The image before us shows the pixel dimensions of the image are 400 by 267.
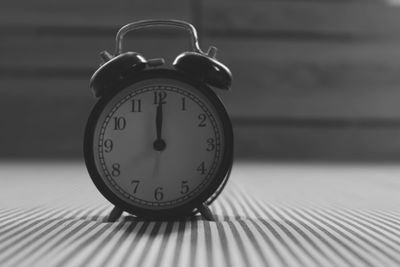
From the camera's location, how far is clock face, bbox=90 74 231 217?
0.73 m

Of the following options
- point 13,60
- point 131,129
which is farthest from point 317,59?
point 131,129

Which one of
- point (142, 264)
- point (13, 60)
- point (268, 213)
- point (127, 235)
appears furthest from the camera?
point (13, 60)

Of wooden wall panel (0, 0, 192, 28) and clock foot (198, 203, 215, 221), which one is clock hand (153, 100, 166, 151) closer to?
clock foot (198, 203, 215, 221)

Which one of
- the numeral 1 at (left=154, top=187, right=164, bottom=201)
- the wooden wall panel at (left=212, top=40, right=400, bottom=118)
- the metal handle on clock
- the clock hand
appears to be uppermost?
the wooden wall panel at (left=212, top=40, right=400, bottom=118)

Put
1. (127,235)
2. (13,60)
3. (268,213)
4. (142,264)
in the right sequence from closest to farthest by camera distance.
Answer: (142,264) < (127,235) < (268,213) < (13,60)

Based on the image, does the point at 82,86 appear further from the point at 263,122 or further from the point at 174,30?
the point at 263,122

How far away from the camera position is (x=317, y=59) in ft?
9.70

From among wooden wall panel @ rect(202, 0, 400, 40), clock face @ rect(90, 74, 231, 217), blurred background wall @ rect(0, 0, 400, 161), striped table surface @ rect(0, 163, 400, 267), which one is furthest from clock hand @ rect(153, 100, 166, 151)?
wooden wall panel @ rect(202, 0, 400, 40)

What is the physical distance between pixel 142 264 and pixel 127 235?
137mm

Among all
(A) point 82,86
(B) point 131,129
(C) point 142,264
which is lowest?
(C) point 142,264

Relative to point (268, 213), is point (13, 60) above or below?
above

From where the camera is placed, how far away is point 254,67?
2.94 m

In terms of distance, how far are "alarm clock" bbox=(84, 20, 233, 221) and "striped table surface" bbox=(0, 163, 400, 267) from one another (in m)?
0.04

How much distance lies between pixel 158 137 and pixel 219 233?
0.16 m
